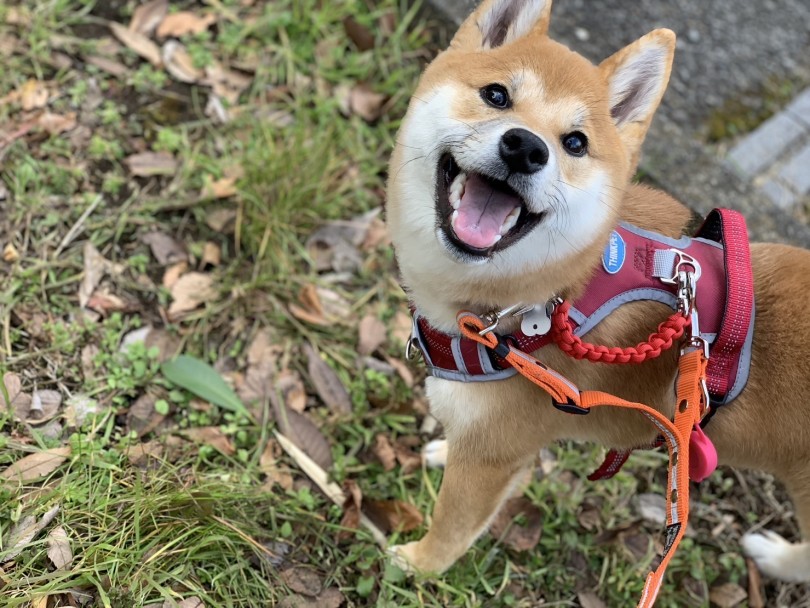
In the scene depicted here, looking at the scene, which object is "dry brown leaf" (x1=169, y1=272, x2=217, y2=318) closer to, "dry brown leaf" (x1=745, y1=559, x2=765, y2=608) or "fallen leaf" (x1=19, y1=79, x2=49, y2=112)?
"fallen leaf" (x1=19, y1=79, x2=49, y2=112)

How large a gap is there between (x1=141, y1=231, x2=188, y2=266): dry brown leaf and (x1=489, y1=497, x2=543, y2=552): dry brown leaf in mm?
1637

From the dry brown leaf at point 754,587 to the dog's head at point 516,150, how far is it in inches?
68.2

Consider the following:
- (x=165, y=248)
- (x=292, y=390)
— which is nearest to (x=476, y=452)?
(x=292, y=390)

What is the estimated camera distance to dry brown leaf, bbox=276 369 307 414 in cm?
280

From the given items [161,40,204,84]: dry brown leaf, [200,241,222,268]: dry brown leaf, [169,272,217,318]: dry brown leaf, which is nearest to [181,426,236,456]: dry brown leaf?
[169,272,217,318]: dry brown leaf

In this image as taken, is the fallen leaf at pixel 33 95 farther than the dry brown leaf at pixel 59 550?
Yes

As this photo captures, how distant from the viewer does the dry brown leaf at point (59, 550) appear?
1.97 m

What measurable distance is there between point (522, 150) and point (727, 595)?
2.05 metres

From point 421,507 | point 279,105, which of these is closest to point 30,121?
point 279,105

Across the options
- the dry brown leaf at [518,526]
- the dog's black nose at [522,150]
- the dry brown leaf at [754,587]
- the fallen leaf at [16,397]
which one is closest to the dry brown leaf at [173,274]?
the fallen leaf at [16,397]

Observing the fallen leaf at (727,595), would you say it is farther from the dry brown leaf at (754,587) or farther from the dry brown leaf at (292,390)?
the dry brown leaf at (292,390)

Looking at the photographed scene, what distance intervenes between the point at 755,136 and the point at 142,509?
12.4 feet

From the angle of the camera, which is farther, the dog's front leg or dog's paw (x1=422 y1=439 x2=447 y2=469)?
dog's paw (x1=422 y1=439 x2=447 y2=469)

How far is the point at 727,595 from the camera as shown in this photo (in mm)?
2762
